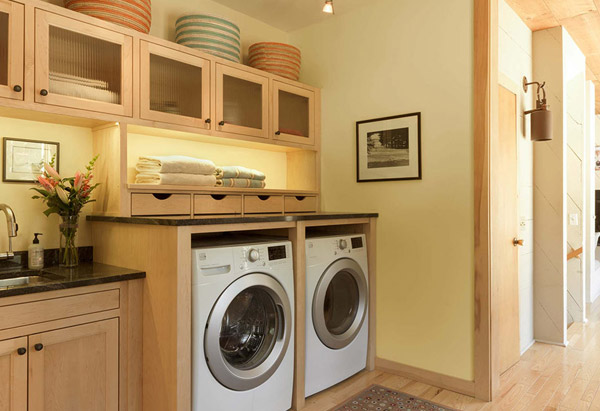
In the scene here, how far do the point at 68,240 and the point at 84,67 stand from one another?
869 mm

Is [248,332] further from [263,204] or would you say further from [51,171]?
[51,171]

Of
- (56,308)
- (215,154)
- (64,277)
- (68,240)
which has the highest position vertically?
(215,154)

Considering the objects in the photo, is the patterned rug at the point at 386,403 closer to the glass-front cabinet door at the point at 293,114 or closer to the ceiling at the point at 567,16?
the glass-front cabinet door at the point at 293,114

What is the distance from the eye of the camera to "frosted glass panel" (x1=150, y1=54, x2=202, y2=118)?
2297 millimetres

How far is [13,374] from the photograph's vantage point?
62.3 inches

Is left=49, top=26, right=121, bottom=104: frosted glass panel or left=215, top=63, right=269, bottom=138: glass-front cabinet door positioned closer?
left=49, top=26, right=121, bottom=104: frosted glass panel

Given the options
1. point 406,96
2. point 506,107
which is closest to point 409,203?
point 406,96

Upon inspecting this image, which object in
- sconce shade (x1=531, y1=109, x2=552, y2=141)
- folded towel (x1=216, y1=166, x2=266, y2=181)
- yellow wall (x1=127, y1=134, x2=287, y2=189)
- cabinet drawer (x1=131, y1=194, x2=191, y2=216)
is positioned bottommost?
cabinet drawer (x1=131, y1=194, x2=191, y2=216)

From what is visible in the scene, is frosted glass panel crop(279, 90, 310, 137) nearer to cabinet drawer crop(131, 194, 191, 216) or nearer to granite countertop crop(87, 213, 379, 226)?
granite countertop crop(87, 213, 379, 226)

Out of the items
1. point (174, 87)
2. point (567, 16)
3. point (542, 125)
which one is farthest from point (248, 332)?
point (567, 16)

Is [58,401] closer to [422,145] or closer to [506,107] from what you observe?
[422,145]

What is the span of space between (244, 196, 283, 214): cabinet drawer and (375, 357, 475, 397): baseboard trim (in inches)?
50.2

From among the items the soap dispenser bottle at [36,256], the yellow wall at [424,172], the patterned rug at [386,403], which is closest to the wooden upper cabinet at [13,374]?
the soap dispenser bottle at [36,256]

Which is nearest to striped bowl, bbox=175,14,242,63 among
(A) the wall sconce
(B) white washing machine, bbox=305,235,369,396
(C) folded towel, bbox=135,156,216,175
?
(C) folded towel, bbox=135,156,216,175
